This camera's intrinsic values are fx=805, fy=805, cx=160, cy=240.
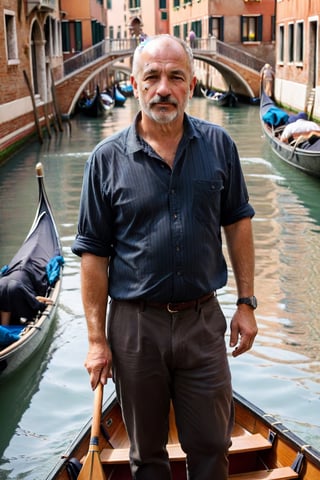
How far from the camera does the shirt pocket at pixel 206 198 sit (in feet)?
4.20

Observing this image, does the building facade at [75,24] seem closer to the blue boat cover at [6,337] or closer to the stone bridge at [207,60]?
the stone bridge at [207,60]

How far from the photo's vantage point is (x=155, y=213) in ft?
4.15

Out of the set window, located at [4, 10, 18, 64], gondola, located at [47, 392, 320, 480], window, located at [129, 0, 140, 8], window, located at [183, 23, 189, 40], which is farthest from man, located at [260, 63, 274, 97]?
window, located at [129, 0, 140, 8]

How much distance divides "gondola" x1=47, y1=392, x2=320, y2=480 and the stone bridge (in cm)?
1278

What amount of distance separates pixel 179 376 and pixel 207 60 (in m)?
15.8

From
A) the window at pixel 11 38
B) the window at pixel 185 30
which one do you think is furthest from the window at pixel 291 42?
the window at pixel 185 30

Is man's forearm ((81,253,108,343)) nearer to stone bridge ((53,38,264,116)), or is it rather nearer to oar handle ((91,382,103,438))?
oar handle ((91,382,103,438))

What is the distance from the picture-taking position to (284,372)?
9.66ft

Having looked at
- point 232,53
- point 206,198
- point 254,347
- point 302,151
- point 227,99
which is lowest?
point 227,99

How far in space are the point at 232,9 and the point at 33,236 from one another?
15.4 meters

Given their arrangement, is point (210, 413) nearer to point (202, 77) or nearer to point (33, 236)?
point (33, 236)

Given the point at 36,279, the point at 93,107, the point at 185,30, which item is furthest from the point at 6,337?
the point at 185,30

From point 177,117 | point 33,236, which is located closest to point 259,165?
point 33,236

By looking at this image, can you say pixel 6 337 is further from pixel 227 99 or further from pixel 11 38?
pixel 227 99
